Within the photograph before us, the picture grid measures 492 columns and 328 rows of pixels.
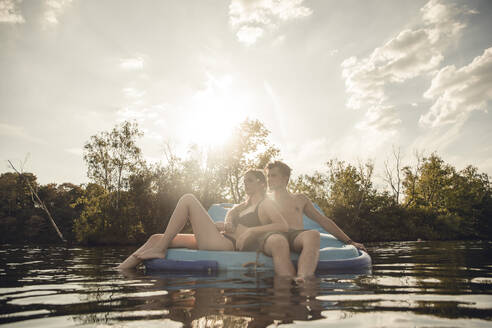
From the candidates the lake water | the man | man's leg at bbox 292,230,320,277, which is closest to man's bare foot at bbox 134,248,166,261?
the lake water

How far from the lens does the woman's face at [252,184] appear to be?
157 inches

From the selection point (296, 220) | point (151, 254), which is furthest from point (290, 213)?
point (151, 254)

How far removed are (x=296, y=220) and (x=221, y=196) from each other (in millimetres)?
21249

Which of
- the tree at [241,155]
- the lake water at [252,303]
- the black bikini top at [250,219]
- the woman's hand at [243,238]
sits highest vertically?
the tree at [241,155]

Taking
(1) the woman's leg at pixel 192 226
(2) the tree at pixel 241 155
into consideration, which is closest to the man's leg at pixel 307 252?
(1) the woman's leg at pixel 192 226

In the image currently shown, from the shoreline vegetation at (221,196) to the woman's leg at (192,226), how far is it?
15.4m

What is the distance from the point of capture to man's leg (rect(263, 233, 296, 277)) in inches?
132

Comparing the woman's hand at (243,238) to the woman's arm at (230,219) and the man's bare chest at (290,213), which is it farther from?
the man's bare chest at (290,213)

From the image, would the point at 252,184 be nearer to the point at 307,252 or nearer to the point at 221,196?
the point at 307,252

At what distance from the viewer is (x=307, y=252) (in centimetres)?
339

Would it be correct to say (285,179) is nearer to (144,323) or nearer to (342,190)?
(144,323)

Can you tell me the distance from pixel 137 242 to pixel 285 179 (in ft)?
63.2

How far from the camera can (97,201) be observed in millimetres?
25203

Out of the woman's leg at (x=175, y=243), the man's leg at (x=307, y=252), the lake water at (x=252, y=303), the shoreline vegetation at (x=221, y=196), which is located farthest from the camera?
the shoreline vegetation at (x=221, y=196)
